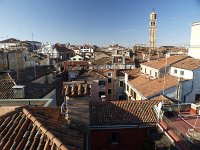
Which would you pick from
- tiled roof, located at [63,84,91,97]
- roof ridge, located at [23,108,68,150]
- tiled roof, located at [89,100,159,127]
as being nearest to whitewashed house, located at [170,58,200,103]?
tiled roof, located at [89,100,159,127]

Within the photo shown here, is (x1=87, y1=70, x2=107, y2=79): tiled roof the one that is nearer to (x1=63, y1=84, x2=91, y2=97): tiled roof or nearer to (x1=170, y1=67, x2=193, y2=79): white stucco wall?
(x1=170, y1=67, x2=193, y2=79): white stucco wall

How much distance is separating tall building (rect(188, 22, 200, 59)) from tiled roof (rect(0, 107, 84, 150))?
2343 centimetres

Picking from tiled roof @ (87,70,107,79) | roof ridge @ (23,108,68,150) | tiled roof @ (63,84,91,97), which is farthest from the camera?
tiled roof @ (87,70,107,79)

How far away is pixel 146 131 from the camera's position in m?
15.1

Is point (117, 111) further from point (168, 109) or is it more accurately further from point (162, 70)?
point (162, 70)

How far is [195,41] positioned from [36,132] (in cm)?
2618

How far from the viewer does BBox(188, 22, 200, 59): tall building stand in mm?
26156

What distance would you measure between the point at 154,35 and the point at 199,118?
7568 cm

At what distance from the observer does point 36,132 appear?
5.15 metres

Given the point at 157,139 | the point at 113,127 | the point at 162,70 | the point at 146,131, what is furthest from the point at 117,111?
the point at 162,70

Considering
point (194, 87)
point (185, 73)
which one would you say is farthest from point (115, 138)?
point (185, 73)

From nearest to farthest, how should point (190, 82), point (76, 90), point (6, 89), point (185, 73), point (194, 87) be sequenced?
point (76, 90), point (6, 89), point (190, 82), point (194, 87), point (185, 73)

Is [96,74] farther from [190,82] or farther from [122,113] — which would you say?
[122,113]

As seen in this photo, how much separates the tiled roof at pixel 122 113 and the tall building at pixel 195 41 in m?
12.7
